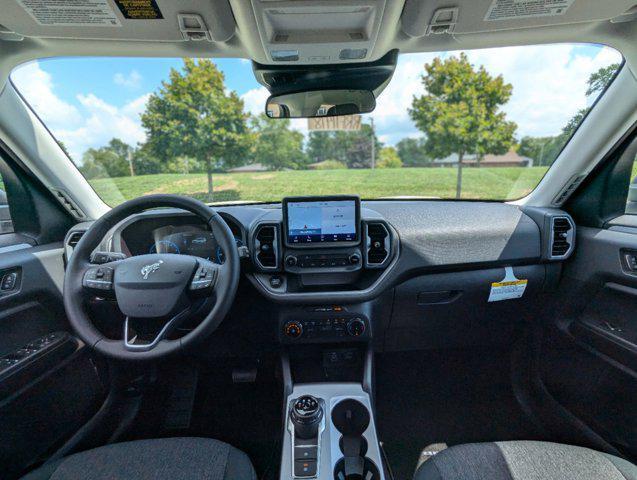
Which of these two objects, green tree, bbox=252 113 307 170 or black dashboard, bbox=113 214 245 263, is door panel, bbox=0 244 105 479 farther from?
green tree, bbox=252 113 307 170

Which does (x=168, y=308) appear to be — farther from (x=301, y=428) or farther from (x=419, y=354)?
(x=419, y=354)

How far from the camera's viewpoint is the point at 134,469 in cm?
131

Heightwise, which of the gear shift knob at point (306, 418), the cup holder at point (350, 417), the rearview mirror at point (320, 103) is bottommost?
the cup holder at point (350, 417)

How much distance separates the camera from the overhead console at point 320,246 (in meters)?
2.00

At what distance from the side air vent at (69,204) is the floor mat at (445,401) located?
2257 millimetres

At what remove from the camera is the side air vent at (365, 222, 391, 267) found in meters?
2.10

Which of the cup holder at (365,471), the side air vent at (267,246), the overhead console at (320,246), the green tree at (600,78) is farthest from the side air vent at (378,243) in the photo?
the green tree at (600,78)

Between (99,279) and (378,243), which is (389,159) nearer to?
(378,243)

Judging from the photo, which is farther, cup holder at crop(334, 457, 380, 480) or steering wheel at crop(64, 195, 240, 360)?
cup holder at crop(334, 457, 380, 480)

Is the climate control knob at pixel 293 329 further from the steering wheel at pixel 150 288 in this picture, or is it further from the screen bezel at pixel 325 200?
the steering wheel at pixel 150 288

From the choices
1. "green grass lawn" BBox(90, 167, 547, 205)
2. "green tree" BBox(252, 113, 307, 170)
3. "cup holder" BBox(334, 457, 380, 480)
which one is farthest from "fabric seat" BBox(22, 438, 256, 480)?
"green tree" BBox(252, 113, 307, 170)

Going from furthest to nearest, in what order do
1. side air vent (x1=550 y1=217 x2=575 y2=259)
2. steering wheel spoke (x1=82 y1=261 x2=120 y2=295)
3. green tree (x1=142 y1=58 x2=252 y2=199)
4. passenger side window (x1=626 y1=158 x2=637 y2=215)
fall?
green tree (x1=142 y1=58 x2=252 y2=199)
side air vent (x1=550 y1=217 x2=575 y2=259)
passenger side window (x1=626 y1=158 x2=637 y2=215)
steering wheel spoke (x1=82 y1=261 x2=120 y2=295)

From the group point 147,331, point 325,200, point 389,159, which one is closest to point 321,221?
point 325,200

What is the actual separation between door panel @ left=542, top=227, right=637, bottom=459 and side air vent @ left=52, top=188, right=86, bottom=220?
3.11 metres
